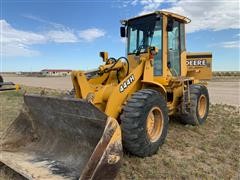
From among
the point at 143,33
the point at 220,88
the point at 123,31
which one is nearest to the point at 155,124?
the point at 143,33

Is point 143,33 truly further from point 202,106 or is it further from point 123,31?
point 202,106

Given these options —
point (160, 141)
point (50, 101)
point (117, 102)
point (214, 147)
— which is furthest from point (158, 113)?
point (50, 101)

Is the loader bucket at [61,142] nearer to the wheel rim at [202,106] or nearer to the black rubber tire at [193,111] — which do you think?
the black rubber tire at [193,111]

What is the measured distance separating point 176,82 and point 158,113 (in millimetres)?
1522

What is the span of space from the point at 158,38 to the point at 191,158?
97.6 inches

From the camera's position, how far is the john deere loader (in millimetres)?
4066

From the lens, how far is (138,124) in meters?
4.57

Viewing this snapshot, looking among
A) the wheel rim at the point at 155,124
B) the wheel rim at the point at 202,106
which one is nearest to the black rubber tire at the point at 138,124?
the wheel rim at the point at 155,124

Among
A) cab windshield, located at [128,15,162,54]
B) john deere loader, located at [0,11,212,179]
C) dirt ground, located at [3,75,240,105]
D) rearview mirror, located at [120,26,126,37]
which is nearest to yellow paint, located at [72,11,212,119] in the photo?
john deere loader, located at [0,11,212,179]

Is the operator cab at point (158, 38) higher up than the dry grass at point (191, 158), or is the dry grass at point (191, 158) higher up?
the operator cab at point (158, 38)

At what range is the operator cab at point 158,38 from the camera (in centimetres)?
616

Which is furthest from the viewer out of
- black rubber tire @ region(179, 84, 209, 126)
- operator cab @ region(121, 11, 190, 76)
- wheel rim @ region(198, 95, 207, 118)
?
wheel rim @ region(198, 95, 207, 118)

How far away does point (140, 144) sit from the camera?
→ 466cm

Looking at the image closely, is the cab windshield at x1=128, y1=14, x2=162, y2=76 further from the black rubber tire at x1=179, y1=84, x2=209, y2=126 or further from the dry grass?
the dry grass
